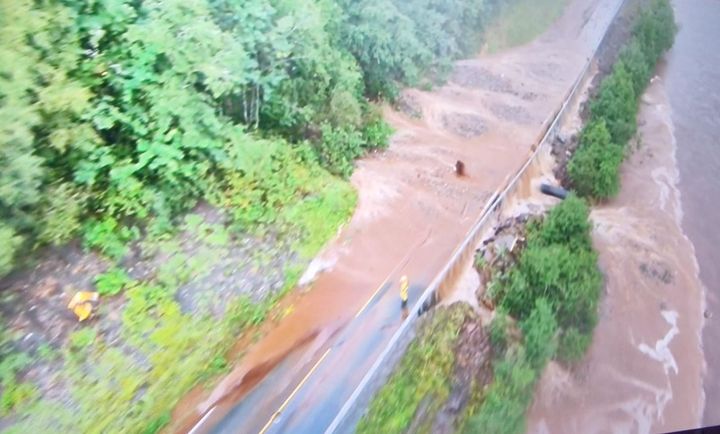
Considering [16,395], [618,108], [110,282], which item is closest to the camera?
[16,395]

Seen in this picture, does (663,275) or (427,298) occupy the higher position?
(663,275)

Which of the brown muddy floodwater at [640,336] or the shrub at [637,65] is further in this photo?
the shrub at [637,65]

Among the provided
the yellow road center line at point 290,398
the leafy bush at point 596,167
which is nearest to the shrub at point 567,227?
the leafy bush at point 596,167

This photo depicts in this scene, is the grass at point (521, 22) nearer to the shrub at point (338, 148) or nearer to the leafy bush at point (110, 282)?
the shrub at point (338, 148)

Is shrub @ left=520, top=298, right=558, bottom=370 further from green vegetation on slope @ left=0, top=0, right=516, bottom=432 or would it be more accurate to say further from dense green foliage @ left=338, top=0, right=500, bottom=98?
dense green foliage @ left=338, top=0, right=500, bottom=98

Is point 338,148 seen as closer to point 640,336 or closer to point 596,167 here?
point 596,167

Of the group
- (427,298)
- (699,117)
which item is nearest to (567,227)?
(427,298)

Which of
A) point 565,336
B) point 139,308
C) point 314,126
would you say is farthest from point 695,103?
point 139,308
